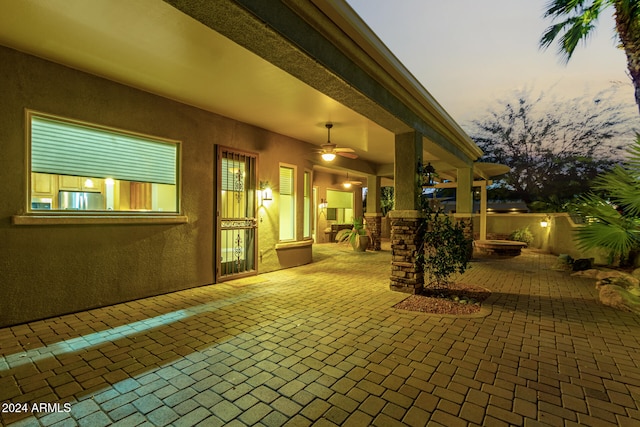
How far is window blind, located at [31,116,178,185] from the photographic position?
360cm

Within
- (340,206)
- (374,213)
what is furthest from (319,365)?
(340,206)

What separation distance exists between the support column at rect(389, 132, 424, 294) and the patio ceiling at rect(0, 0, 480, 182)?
1.17m

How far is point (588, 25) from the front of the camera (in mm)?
6238

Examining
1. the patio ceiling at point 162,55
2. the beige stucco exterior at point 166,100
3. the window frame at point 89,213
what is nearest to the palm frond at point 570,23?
the beige stucco exterior at point 166,100

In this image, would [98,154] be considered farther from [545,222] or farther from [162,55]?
[545,222]

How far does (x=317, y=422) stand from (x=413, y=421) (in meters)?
0.60

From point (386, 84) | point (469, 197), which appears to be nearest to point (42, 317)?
point (386, 84)

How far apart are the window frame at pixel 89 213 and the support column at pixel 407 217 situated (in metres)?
3.65

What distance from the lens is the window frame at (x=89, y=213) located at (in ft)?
11.1

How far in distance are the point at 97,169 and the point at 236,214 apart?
2.40 m

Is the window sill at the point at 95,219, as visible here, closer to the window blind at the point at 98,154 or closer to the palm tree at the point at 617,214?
the window blind at the point at 98,154

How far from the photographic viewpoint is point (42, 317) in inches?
137

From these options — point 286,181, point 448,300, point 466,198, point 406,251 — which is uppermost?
point 286,181

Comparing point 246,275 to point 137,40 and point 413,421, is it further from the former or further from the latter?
point 413,421
